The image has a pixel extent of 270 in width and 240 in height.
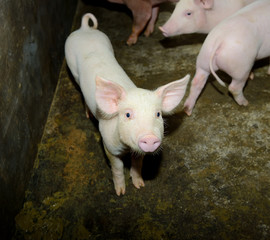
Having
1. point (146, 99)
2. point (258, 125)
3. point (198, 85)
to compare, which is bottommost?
point (258, 125)

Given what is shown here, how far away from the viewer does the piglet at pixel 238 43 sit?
2871mm

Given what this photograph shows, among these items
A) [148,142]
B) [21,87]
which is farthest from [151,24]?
[148,142]

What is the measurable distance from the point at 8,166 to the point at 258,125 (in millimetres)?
2425

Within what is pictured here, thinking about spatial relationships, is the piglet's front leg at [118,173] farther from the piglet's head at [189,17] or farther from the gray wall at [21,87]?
the piglet's head at [189,17]

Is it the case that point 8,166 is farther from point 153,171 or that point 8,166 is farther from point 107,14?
point 107,14

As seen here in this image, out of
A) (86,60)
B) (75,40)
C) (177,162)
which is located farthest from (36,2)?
(177,162)

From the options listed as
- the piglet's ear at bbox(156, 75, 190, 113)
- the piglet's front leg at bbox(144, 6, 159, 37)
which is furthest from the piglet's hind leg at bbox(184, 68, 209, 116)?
the piglet's front leg at bbox(144, 6, 159, 37)

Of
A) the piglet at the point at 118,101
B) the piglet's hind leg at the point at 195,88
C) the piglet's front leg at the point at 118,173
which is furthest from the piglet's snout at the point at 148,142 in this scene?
the piglet's hind leg at the point at 195,88

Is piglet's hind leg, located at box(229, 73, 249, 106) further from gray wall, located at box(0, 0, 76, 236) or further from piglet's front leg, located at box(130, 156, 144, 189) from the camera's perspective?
gray wall, located at box(0, 0, 76, 236)

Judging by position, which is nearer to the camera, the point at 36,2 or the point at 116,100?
the point at 116,100

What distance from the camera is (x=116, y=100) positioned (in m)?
2.21

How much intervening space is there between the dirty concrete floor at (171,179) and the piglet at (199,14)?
634 mm

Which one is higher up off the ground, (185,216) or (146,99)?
(146,99)

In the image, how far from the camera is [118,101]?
2199mm
